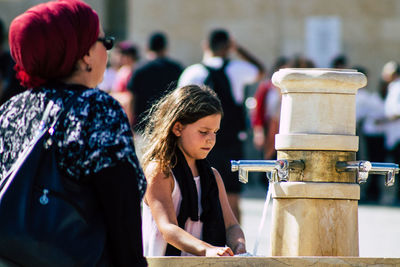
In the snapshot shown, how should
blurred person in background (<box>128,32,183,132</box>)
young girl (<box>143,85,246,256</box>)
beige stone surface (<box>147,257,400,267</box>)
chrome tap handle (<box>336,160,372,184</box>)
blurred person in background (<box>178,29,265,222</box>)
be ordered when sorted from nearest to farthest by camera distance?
beige stone surface (<box>147,257,400,267</box>)
chrome tap handle (<box>336,160,372,184</box>)
young girl (<box>143,85,246,256</box>)
blurred person in background (<box>178,29,265,222</box>)
blurred person in background (<box>128,32,183,132</box>)

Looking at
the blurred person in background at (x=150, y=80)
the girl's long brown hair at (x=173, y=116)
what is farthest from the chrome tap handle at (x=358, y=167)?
the blurred person in background at (x=150, y=80)

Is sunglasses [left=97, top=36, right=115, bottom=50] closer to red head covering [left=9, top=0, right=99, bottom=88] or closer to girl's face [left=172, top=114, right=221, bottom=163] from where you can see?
red head covering [left=9, top=0, right=99, bottom=88]

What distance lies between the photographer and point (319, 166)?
3.29 metres

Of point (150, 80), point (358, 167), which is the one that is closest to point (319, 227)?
point (358, 167)

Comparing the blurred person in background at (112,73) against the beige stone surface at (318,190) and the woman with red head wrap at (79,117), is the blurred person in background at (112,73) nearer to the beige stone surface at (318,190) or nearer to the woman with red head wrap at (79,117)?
the beige stone surface at (318,190)

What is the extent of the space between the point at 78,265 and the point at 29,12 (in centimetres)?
70

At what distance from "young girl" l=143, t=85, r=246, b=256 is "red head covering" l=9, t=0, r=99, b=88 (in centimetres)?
107

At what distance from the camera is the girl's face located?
143 inches

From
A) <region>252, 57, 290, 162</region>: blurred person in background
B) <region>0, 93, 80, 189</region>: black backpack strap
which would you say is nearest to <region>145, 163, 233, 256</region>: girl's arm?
<region>0, 93, 80, 189</region>: black backpack strap

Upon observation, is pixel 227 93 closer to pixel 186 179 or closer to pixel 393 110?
pixel 186 179

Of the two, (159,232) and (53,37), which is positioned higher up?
(53,37)

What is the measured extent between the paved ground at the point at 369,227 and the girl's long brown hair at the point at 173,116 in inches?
117

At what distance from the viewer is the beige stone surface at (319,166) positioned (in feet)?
10.8

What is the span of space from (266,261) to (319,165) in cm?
52
